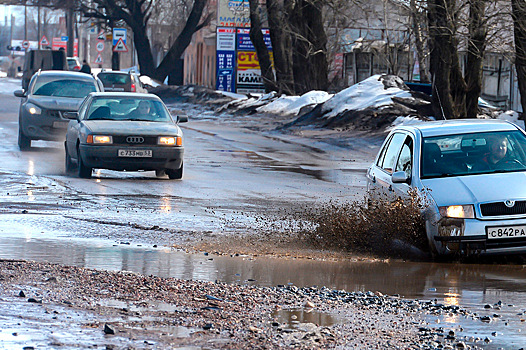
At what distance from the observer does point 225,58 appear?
4694 centimetres

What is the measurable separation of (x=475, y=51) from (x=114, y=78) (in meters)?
19.8

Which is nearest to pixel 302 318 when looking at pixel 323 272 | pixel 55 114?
pixel 323 272

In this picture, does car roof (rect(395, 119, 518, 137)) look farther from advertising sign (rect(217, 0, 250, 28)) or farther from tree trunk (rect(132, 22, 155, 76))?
tree trunk (rect(132, 22, 155, 76))

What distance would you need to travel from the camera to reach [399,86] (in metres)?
30.7

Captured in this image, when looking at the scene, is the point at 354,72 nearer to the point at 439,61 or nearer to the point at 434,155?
the point at 439,61

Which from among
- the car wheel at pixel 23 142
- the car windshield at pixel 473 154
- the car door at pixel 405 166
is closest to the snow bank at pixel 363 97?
the car wheel at pixel 23 142

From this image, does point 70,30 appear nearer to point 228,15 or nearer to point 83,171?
point 228,15

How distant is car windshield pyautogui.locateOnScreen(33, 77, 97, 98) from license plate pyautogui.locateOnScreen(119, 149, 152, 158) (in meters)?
6.11

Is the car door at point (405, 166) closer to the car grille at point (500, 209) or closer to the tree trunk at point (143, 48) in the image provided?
the car grille at point (500, 209)

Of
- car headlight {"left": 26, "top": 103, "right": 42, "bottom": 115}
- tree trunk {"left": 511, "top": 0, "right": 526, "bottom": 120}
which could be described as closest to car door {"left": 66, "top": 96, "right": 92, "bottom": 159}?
car headlight {"left": 26, "top": 103, "right": 42, "bottom": 115}

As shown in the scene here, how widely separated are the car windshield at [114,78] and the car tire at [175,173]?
24895mm

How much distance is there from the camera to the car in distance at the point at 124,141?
14695 mm

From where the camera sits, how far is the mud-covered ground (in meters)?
5.03

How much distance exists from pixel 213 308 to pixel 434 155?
166 inches
